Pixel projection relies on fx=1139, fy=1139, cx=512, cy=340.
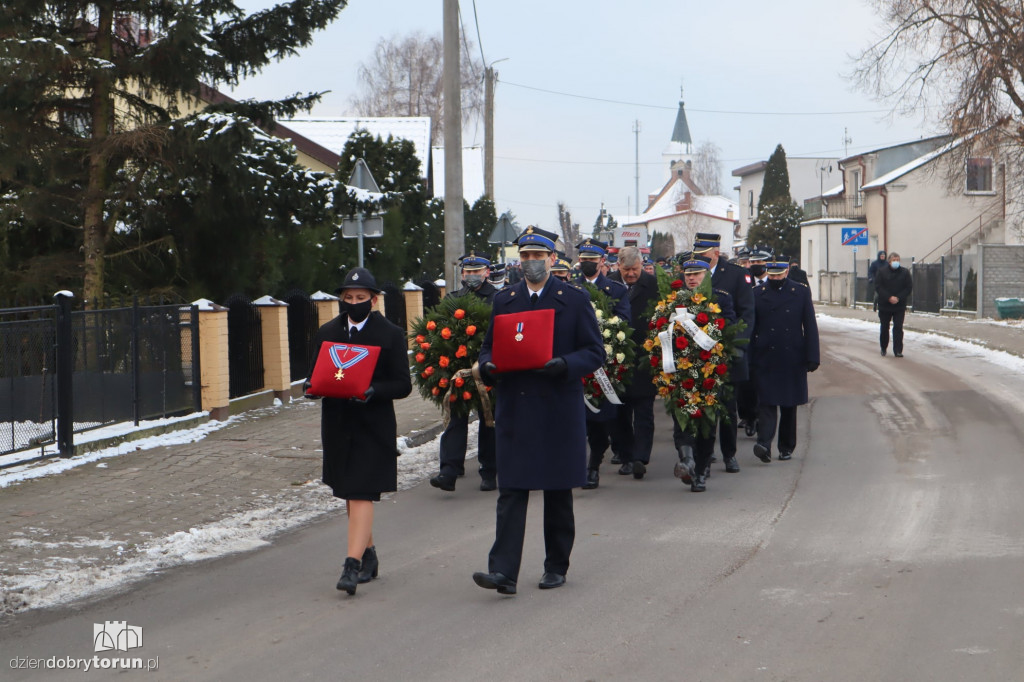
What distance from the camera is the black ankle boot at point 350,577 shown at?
6.46 m

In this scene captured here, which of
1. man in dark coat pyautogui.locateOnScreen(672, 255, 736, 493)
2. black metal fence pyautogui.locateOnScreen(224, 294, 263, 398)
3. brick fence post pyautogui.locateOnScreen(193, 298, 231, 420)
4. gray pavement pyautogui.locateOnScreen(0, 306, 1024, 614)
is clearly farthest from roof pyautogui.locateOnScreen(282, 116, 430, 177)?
man in dark coat pyautogui.locateOnScreen(672, 255, 736, 493)

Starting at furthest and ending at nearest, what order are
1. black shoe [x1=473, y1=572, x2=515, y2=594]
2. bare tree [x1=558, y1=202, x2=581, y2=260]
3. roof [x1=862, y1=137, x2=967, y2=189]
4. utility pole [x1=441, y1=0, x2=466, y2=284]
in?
bare tree [x1=558, y1=202, x2=581, y2=260], roof [x1=862, y1=137, x2=967, y2=189], utility pole [x1=441, y1=0, x2=466, y2=284], black shoe [x1=473, y1=572, x2=515, y2=594]

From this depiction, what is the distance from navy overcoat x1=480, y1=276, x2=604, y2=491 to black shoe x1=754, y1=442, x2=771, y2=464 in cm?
447

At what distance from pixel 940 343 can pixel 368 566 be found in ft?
63.8

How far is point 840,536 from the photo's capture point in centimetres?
765

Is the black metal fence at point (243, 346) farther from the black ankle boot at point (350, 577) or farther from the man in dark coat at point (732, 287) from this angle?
the black ankle boot at point (350, 577)

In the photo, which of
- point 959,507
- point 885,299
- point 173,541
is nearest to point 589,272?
point 959,507

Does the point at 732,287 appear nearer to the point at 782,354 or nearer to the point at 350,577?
the point at 782,354

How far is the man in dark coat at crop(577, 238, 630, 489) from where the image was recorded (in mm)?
9859

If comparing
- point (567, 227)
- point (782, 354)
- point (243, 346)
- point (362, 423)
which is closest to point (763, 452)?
point (782, 354)

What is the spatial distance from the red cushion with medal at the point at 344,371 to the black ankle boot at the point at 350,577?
96cm

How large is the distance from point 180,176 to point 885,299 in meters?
12.4

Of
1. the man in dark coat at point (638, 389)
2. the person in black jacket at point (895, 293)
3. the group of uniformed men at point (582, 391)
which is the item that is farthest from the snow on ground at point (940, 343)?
the man in dark coat at point (638, 389)

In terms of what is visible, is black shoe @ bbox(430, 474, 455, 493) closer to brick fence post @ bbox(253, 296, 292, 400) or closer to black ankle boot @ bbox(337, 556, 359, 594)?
black ankle boot @ bbox(337, 556, 359, 594)
